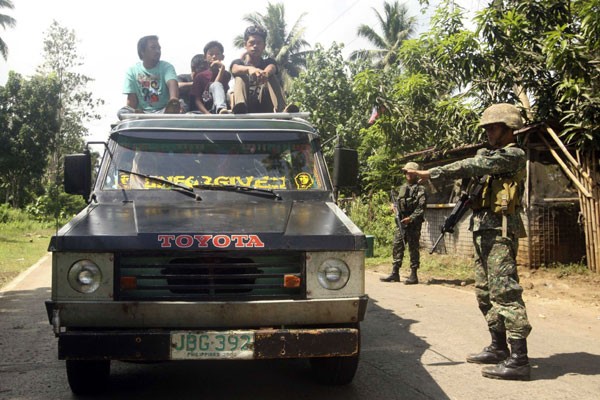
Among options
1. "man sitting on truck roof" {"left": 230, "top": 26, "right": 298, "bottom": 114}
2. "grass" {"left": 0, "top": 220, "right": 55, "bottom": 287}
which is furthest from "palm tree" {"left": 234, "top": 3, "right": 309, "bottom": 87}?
"man sitting on truck roof" {"left": 230, "top": 26, "right": 298, "bottom": 114}

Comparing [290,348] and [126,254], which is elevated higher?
[126,254]

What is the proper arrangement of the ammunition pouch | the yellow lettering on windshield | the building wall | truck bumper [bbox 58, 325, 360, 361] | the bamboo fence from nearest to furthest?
truck bumper [bbox 58, 325, 360, 361]
the ammunition pouch
the yellow lettering on windshield
the bamboo fence
the building wall

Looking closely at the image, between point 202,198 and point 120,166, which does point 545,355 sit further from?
point 120,166

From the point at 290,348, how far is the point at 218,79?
433 cm

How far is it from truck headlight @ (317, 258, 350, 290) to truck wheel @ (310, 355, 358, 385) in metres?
0.62

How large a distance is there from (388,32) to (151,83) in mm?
30158

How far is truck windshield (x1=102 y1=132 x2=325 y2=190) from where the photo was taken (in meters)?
4.66

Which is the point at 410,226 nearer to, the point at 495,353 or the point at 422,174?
the point at 495,353

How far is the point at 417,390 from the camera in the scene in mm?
4008

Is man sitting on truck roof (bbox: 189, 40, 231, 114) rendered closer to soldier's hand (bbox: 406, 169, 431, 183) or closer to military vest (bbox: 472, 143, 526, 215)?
soldier's hand (bbox: 406, 169, 431, 183)

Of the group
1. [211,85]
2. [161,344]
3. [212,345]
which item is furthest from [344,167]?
[211,85]

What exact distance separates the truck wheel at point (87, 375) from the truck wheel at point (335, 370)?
1391 millimetres

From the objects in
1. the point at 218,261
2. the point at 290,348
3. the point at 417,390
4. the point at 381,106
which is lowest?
the point at 417,390

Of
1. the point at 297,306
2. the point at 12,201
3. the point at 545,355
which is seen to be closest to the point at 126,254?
the point at 297,306
